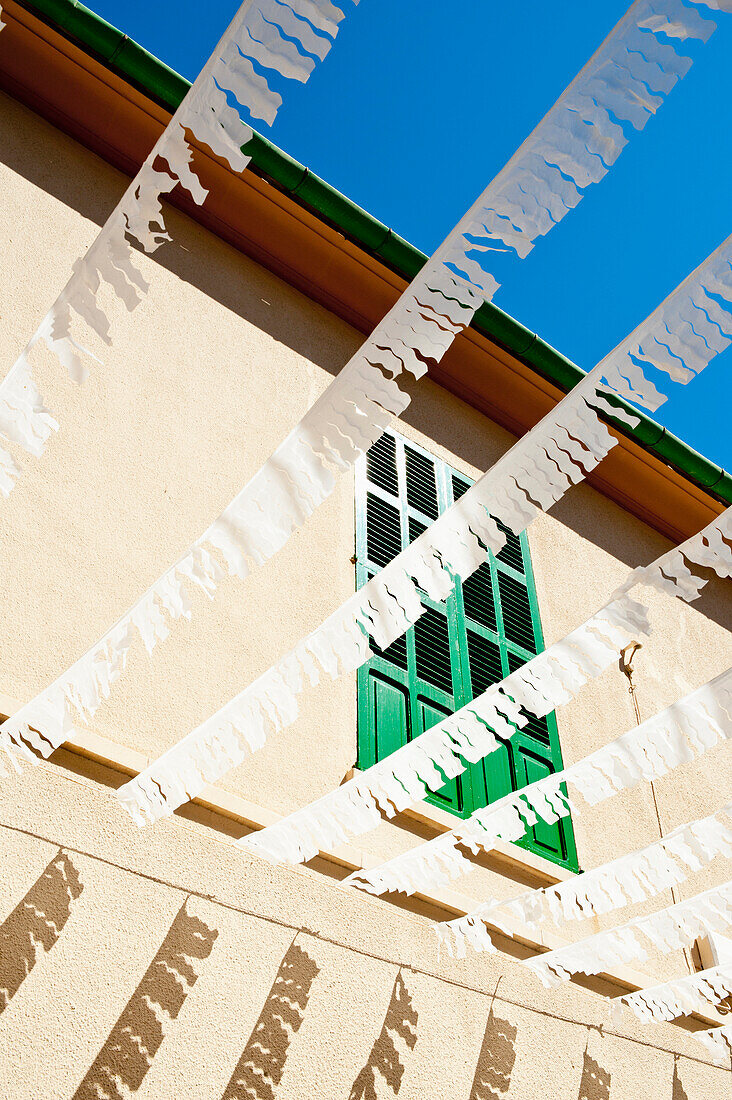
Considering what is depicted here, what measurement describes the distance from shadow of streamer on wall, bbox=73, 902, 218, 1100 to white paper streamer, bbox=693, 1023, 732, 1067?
2.68 metres

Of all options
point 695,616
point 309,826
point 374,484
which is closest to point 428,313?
point 309,826

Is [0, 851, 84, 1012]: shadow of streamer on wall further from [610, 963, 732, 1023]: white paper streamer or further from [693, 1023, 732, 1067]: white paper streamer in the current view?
[693, 1023, 732, 1067]: white paper streamer

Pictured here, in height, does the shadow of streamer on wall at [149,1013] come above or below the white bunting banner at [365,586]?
below

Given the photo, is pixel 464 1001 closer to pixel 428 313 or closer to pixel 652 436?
pixel 428 313

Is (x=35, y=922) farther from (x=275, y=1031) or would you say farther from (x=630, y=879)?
(x=630, y=879)

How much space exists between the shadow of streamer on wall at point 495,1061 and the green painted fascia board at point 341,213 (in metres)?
2.87

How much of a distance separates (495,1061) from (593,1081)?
0.59 m

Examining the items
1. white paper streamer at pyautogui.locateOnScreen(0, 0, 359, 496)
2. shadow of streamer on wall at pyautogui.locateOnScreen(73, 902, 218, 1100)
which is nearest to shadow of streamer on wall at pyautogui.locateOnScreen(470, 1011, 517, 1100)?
shadow of streamer on wall at pyautogui.locateOnScreen(73, 902, 218, 1100)

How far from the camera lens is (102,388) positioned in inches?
193

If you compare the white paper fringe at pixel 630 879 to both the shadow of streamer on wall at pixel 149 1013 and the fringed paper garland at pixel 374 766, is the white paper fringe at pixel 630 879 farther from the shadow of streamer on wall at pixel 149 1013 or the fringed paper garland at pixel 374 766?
the shadow of streamer on wall at pixel 149 1013

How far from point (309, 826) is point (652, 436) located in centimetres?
489

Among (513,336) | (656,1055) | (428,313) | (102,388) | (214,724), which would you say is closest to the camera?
(428,313)

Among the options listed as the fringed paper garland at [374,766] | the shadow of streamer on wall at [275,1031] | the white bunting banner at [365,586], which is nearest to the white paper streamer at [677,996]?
the shadow of streamer on wall at [275,1031]

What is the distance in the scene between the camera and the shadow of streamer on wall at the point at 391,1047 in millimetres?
3648
